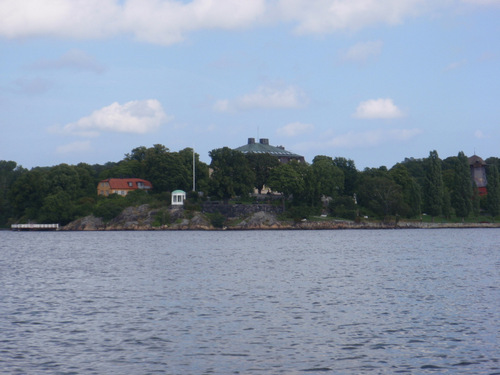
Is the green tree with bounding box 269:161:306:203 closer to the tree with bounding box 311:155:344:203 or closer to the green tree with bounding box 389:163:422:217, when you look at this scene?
the tree with bounding box 311:155:344:203

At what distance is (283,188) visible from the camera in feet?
484

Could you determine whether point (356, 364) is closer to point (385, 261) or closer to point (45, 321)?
point (45, 321)

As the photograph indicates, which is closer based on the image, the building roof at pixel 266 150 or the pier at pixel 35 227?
the pier at pixel 35 227

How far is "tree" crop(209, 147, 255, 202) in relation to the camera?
146 m

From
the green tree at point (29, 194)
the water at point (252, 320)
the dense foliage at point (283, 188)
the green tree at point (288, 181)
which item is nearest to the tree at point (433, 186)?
the dense foliage at point (283, 188)

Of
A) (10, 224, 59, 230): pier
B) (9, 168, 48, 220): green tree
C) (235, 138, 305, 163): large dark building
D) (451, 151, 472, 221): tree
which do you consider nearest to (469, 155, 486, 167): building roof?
(451, 151, 472, 221): tree

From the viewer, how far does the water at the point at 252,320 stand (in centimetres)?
1912

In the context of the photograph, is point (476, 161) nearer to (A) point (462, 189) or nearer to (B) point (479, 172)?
(B) point (479, 172)

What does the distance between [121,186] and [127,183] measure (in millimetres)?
1860

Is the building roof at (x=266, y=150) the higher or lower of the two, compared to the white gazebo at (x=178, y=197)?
higher

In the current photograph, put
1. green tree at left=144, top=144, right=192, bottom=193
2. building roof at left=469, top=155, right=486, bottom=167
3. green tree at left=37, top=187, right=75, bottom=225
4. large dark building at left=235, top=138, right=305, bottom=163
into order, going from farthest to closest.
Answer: large dark building at left=235, top=138, right=305, bottom=163
building roof at left=469, top=155, right=486, bottom=167
green tree at left=144, top=144, right=192, bottom=193
green tree at left=37, top=187, right=75, bottom=225

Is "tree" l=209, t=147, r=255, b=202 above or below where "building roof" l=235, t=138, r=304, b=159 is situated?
below

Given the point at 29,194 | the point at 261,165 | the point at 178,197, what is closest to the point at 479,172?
the point at 261,165

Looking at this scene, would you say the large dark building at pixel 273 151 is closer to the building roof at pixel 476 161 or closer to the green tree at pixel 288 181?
the green tree at pixel 288 181
